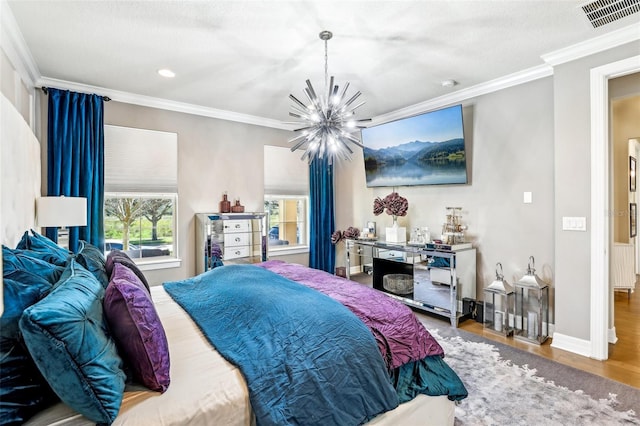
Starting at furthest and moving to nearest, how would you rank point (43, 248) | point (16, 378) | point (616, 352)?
point (616, 352)
point (43, 248)
point (16, 378)

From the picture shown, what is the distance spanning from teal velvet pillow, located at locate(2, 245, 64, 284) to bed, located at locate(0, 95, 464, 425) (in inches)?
4.1

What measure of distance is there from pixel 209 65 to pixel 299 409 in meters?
2.96

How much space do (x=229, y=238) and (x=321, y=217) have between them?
168 centimetres

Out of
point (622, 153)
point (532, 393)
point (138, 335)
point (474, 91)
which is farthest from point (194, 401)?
point (622, 153)

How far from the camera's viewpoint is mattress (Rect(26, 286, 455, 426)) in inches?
44.4

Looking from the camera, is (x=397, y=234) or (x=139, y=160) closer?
(x=139, y=160)

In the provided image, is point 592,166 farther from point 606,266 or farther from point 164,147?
point 164,147

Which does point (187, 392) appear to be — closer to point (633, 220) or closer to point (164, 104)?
point (164, 104)

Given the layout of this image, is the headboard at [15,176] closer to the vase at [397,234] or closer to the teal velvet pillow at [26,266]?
the teal velvet pillow at [26,266]

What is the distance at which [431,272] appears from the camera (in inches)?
149

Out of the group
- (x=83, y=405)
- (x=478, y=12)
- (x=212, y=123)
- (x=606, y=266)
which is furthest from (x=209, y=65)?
(x=606, y=266)

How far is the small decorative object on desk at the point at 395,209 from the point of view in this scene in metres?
4.21

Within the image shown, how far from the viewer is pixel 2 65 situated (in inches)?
90.7

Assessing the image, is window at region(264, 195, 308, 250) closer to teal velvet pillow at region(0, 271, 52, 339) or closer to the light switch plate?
the light switch plate
